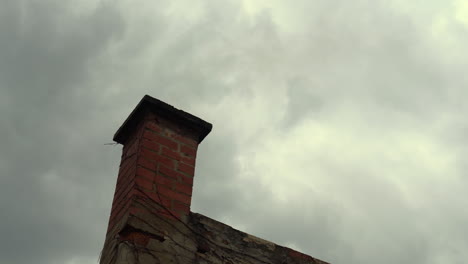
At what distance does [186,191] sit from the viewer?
3529 millimetres

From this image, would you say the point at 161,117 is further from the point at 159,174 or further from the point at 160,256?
the point at 160,256

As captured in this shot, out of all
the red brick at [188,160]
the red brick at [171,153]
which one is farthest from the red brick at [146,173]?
the red brick at [188,160]

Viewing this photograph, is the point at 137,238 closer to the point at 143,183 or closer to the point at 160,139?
the point at 143,183

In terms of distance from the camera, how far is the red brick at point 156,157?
3.44 metres

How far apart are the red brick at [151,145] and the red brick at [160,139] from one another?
32 mm

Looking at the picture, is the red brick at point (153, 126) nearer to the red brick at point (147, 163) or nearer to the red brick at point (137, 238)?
the red brick at point (147, 163)

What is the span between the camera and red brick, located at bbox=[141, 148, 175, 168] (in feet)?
11.3

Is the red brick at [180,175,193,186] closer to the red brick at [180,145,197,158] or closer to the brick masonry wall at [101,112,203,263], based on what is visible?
the brick masonry wall at [101,112,203,263]

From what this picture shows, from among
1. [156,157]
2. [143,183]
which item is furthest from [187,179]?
[143,183]

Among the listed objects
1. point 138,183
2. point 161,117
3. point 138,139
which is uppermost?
point 161,117

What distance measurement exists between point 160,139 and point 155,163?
24 cm

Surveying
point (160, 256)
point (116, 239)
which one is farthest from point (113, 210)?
point (160, 256)

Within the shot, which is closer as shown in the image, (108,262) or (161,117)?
(108,262)

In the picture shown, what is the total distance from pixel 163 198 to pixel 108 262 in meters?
0.56
